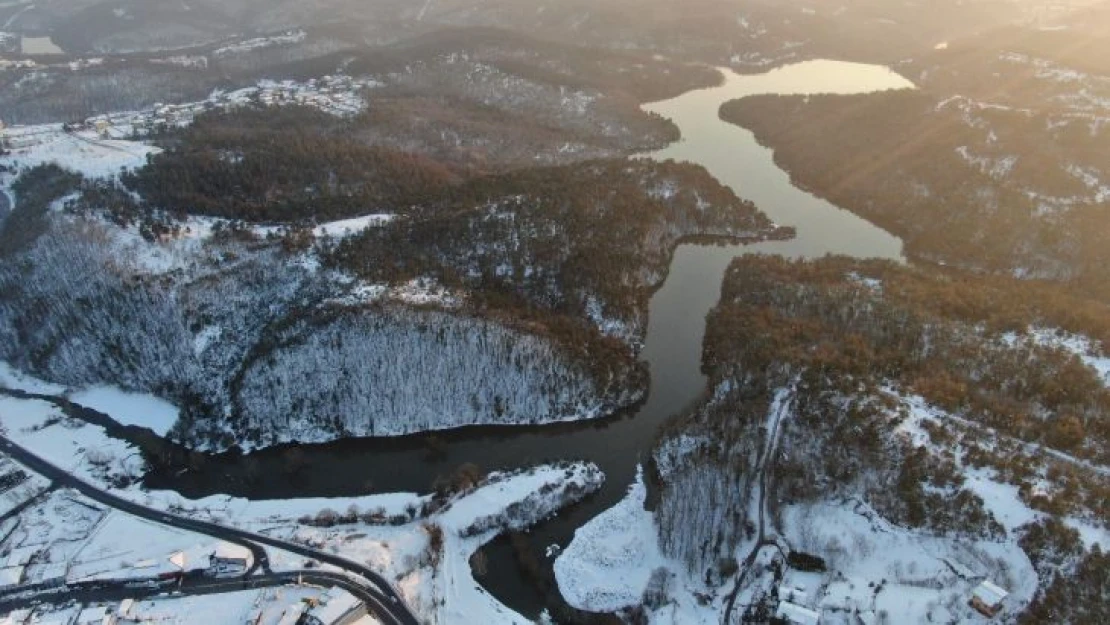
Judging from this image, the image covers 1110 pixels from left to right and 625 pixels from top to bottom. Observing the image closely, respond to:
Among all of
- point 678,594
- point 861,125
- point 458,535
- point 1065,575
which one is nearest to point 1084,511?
point 1065,575

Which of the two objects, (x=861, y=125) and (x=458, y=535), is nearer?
(x=458, y=535)

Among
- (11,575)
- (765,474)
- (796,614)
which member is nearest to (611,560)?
(765,474)

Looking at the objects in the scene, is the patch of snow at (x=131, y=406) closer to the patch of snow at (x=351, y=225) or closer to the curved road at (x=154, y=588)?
the curved road at (x=154, y=588)

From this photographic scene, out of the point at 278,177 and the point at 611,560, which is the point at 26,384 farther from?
the point at 611,560

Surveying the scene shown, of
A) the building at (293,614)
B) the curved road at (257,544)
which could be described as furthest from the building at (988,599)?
the building at (293,614)

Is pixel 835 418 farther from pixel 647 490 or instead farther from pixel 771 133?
pixel 771 133

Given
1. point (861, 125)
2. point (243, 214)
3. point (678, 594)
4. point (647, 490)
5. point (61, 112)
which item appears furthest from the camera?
point (61, 112)

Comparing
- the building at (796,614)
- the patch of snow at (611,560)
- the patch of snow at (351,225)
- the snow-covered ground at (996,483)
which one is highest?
the patch of snow at (351,225)
